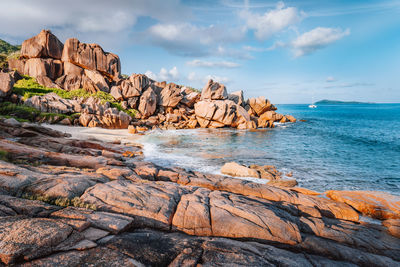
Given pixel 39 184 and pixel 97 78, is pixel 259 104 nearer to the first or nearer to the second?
pixel 97 78

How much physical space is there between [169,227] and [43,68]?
58567 mm

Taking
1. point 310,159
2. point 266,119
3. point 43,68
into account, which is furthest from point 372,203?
point 43,68

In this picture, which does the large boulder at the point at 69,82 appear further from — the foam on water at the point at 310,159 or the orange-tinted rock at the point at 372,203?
the orange-tinted rock at the point at 372,203

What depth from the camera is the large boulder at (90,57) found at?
48.6 meters

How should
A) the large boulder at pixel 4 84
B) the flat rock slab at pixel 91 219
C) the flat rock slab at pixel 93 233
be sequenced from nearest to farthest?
the flat rock slab at pixel 93 233 → the flat rock slab at pixel 91 219 → the large boulder at pixel 4 84

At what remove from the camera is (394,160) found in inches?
930

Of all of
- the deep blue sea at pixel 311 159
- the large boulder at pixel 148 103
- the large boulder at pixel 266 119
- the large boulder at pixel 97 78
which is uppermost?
the large boulder at pixel 97 78

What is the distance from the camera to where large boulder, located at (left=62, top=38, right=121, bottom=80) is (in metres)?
48.6

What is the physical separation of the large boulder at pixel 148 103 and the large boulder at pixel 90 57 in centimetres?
1334

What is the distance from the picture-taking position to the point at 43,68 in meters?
46.9

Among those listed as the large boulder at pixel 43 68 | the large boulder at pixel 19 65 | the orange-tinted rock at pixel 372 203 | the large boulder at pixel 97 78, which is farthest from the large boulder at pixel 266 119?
the large boulder at pixel 19 65

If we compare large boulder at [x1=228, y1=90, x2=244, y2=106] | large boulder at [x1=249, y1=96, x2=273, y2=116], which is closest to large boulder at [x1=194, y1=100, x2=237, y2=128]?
large boulder at [x1=228, y1=90, x2=244, y2=106]

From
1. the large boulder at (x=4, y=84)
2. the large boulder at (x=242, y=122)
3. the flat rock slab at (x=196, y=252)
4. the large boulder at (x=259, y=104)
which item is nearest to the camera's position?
the flat rock slab at (x=196, y=252)

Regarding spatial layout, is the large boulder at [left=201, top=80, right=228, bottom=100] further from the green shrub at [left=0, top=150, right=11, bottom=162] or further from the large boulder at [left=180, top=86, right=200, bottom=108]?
the green shrub at [left=0, top=150, right=11, bottom=162]
